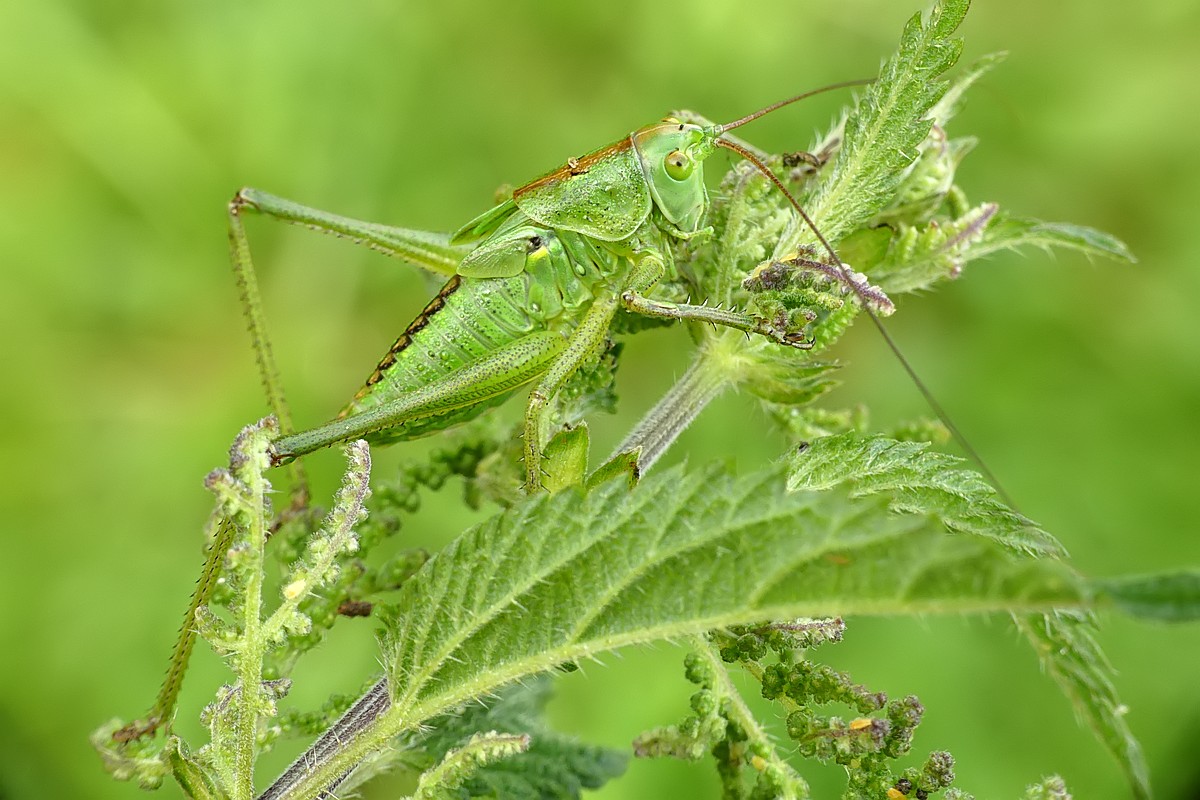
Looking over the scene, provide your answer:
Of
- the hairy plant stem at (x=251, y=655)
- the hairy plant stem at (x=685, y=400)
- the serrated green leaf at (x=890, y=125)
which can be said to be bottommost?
the hairy plant stem at (x=251, y=655)

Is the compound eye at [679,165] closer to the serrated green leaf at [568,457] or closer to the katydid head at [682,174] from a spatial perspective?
the katydid head at [682,174]

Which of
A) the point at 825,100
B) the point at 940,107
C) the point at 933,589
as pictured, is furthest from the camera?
the point at 825,100

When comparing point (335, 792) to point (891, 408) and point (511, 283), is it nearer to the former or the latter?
point (511, 283)

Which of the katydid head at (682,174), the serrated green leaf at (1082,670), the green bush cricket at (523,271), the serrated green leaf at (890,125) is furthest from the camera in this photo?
the katydid head at (682,174)

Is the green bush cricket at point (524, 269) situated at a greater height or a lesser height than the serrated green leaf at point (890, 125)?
greater

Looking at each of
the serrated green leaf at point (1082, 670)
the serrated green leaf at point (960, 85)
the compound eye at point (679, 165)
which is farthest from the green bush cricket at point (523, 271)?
the serrated green leaf at point (1082, 670)

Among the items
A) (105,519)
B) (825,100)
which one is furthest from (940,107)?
(105,519)

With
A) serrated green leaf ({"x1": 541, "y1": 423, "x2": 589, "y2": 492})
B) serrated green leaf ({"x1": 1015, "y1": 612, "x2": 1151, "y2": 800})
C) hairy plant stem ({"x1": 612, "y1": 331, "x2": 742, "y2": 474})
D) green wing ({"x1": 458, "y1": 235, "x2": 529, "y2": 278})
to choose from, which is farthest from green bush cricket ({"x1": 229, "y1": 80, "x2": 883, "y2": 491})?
serrated green leaf ({"x1": 1015, "y1": 612, "x2": 1151, "y2": 800})
